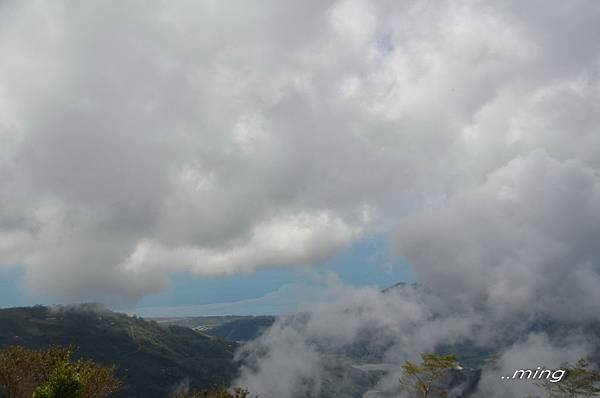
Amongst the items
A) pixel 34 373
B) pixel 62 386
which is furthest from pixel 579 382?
pixel 62 386

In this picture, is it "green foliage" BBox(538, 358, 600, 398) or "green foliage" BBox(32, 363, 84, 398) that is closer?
"green foliage" BBox(32, 363, 84, 398)

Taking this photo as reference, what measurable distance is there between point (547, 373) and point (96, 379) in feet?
556

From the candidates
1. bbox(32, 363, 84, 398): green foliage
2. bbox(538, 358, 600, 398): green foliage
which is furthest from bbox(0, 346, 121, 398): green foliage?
bbox(538, 358, 600, 398): green foliage

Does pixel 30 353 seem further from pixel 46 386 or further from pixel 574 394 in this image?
pixel 574 394

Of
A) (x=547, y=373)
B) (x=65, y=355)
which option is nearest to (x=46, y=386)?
(x=65, y=355)

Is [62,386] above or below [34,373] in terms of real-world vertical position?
below

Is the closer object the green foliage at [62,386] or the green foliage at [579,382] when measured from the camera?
the green foliage at [62,386]

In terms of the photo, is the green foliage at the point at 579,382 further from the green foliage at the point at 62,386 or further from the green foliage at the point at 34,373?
the green foliage at the point at 62,386

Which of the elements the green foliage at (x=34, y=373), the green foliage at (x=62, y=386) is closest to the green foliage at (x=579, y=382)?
the green foliage at (x=34, y=373)

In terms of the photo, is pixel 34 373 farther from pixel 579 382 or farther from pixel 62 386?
pixel 579 382

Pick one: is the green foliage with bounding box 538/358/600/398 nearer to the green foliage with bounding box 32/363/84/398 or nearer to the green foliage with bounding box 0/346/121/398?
the green foliage with bounding box 0/346/121/398

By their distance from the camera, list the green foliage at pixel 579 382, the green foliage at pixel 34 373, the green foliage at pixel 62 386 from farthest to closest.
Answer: the green foliage at pixel 579 382 → the green foliage at pixel 34 373 → the green foliage at pixel 62 386

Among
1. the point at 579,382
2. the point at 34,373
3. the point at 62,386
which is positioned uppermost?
the point at 34,373

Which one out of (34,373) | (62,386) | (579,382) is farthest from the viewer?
(579,382)
